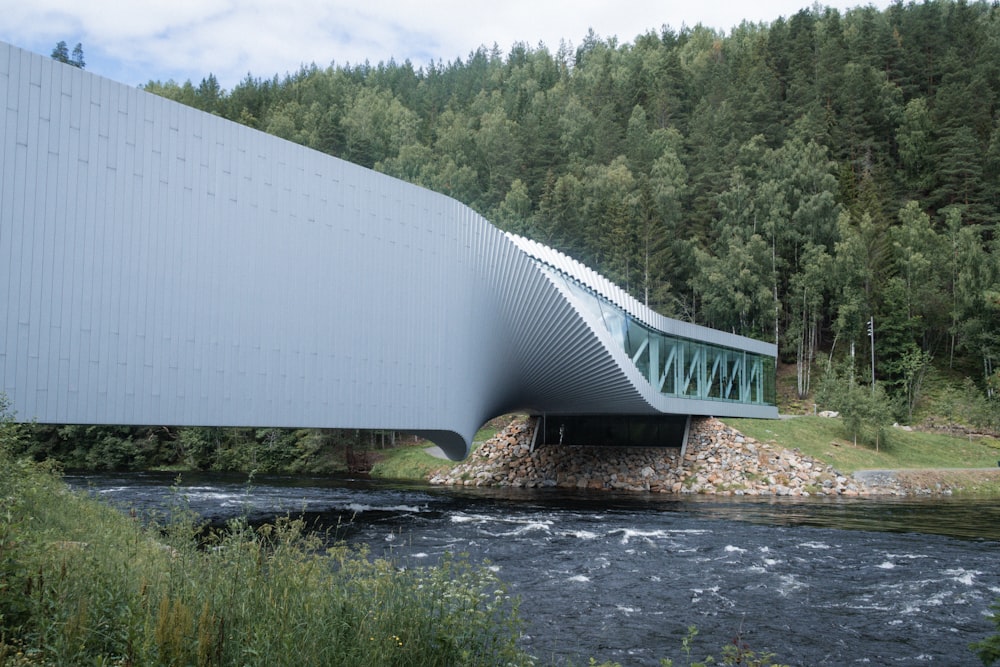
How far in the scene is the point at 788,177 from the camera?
47.3 m

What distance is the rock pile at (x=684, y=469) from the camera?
87.0 ft

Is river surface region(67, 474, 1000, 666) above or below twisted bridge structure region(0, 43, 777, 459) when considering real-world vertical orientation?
below

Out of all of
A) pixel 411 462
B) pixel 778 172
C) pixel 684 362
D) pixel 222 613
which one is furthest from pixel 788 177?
pixel 222 613

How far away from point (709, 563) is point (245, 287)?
9233 mm

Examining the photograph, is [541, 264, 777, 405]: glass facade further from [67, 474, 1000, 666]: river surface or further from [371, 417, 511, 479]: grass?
[371, 417, 511, 479]: grass

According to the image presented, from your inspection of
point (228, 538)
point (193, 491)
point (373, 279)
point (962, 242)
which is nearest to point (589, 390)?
point (373, 279)

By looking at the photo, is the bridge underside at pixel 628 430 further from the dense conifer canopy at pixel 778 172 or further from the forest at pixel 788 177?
the dense conifer canopy at pixel 778 172

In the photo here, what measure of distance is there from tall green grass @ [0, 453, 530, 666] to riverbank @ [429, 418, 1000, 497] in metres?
22.3

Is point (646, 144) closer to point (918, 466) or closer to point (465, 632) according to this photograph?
point (918, 466)

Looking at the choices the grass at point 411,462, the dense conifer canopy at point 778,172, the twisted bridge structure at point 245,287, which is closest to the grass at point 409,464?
the grass at point 411,462

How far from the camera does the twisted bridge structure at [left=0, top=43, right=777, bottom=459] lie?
12.0 m

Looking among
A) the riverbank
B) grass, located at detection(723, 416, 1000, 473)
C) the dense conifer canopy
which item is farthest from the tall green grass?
the dense conifer canopy

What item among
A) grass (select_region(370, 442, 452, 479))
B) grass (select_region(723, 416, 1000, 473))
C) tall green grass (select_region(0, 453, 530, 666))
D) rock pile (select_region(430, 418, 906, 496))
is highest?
tall green grass (select_region(0, 453, 530, 666))

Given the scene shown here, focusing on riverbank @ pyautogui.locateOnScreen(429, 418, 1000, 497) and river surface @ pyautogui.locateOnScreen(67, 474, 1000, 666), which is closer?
river surface @ pyautogui.locateOnScreen(67, 474, 1000, 666)
